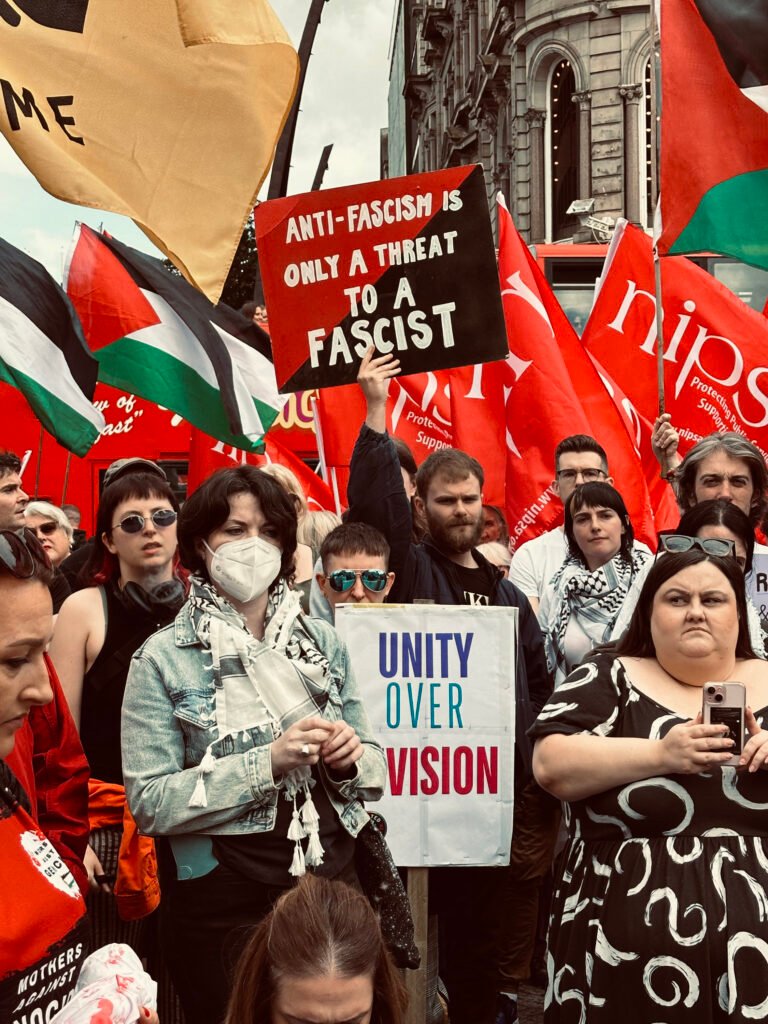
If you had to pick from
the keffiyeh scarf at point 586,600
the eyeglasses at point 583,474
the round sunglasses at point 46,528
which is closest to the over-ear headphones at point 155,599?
the keffiyeh scarf at point 586,600

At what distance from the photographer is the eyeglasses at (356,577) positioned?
5.02 m

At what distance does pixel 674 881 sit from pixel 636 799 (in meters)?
0.21

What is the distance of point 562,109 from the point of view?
30531mm

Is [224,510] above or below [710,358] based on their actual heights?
below

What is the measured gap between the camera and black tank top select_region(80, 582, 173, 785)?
436 cm

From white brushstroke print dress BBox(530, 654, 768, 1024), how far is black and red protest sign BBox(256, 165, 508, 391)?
2721 mm

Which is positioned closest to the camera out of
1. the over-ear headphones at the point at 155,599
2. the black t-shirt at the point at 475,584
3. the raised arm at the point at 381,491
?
the over-ear headphones at the point at 155,599

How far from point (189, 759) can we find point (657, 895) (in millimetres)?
1143

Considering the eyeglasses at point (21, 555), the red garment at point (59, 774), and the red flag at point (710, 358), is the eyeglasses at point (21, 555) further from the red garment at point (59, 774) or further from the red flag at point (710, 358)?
the red flag at point (710, 358)

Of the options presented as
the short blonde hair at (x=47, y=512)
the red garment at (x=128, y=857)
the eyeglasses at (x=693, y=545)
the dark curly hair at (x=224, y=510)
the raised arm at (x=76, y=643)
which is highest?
the short blonde hair at (x=47, y=512)

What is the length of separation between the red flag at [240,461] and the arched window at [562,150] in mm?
21488

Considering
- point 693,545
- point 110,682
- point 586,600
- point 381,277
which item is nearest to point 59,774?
point 110,682

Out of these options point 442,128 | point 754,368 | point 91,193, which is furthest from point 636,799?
point 442,128

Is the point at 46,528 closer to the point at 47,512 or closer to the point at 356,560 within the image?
the point at 47,512
